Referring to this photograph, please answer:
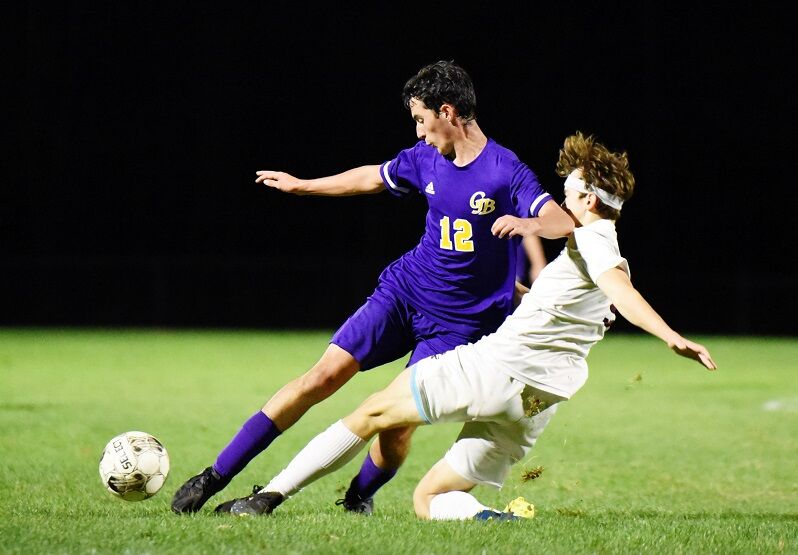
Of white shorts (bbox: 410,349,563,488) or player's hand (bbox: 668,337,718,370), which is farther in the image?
white shorts (bbox: 410,349,563,488)

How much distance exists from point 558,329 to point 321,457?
112 cm

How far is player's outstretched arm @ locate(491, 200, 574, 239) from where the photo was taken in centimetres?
450

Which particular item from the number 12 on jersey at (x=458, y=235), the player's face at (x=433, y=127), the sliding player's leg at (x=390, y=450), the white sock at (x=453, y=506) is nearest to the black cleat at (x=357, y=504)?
the sliding player's leg at (x=390, y=450)

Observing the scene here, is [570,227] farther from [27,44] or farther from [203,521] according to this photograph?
[27,44]

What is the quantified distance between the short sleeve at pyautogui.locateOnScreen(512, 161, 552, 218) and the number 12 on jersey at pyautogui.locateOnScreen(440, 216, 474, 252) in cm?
24

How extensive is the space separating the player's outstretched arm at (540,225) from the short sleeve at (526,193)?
18 cm

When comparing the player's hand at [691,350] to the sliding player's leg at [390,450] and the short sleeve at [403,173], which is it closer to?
the sliding player's leg at [390,450]

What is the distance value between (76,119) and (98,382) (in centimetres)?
1202

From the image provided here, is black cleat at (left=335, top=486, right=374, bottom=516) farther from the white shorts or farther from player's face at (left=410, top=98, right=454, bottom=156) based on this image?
player's face at (left=410, top=98, right=454, bottom=156)

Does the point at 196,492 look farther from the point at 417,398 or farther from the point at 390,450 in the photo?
the point at 417,398

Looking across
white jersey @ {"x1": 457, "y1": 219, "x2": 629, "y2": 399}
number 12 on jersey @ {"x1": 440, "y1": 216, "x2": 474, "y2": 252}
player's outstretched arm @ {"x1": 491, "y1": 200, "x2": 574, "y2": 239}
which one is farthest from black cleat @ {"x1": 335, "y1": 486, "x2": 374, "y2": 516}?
player's outstretched arm @ {"x1": 491, "y1": 200, "x2": 574, "y2": 239}

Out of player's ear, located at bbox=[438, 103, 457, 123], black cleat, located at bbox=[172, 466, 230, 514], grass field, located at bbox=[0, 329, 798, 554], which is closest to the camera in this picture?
grass field, located at bbox=[0, 329, 798, 554]

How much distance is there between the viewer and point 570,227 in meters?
4.72

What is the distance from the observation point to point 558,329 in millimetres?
4660
